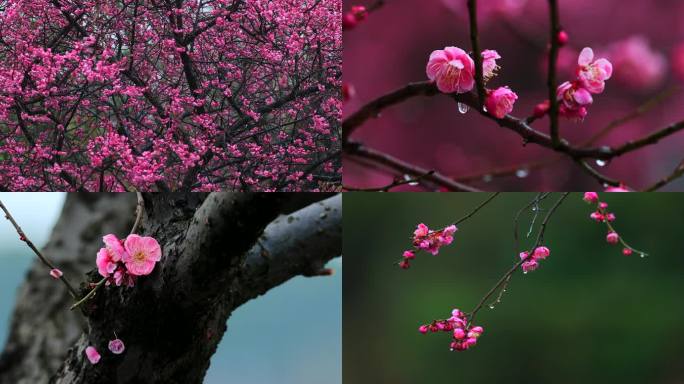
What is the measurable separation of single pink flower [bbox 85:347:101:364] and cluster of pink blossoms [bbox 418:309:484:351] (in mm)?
791

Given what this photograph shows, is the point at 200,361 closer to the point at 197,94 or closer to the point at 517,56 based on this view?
the point at 197,94

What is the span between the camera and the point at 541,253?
1.66 metres

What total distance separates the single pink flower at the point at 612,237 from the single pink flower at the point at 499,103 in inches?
36.4

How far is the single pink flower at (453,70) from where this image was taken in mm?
957

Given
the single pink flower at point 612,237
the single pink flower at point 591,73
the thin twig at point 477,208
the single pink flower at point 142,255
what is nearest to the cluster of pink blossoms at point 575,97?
the single pink flower at point 591,73

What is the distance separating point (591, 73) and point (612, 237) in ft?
2.67

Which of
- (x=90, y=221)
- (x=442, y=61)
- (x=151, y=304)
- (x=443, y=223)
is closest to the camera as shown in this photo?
(x=442, y=61)

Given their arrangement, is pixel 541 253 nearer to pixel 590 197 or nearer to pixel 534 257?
pixel 534 257

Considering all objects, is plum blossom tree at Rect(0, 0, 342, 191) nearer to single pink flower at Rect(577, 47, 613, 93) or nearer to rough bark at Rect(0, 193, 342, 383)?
rough bark at Rect(0, 193, 342, 383)

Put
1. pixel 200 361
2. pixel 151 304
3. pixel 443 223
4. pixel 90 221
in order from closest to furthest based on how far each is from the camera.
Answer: pixel 151 304, pixel 200 361, pixel 90 221, pixel 443 223

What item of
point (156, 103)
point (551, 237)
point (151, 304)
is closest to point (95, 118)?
point (156, 103)

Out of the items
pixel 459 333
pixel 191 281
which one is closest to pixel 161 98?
pixel 191 281

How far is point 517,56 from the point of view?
1338mm

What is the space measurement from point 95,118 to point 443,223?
875 mm
